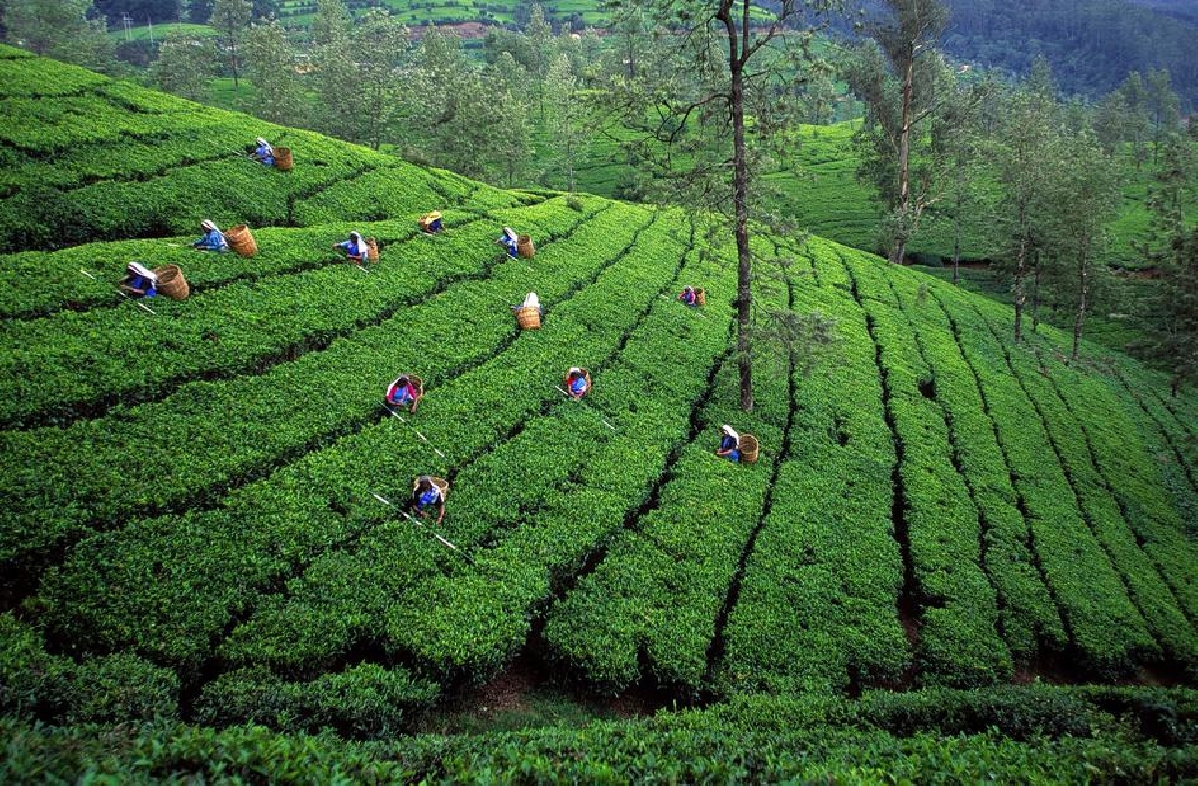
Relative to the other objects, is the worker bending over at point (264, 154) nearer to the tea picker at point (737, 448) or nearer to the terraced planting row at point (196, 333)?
the terraced planting row at point (196, 333)

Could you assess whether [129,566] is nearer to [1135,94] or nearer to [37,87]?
[37,87]

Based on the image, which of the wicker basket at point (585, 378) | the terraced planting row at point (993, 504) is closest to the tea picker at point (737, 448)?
the wicker basket at point (585, 378)

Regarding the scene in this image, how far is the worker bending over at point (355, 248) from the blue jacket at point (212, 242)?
3.01 meters

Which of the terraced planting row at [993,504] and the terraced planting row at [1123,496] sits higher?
the terraced planting row at [993,504]

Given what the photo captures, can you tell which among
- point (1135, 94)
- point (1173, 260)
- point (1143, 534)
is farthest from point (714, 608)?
point (1135, 94)

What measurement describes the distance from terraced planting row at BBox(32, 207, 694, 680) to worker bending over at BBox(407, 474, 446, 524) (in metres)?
0.56

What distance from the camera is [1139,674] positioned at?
15070mm

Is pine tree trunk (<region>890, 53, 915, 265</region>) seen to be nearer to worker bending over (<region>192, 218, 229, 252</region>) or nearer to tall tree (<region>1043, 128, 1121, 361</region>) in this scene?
tall tree (<region>1043, 128, 1121, 361</region>)

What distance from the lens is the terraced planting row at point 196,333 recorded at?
11.6 metres

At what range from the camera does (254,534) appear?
34.9 ft

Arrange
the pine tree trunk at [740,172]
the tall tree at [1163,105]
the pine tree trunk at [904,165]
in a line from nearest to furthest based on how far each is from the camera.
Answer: the pine tree trunk at [740,172] → the pine tree trunk at [904,165] → the tall tree at [1163,105]

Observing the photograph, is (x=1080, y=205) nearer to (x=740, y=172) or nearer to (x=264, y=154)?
(x=740, y=172)

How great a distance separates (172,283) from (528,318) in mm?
9004

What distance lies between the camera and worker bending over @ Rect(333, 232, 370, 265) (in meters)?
18.5
